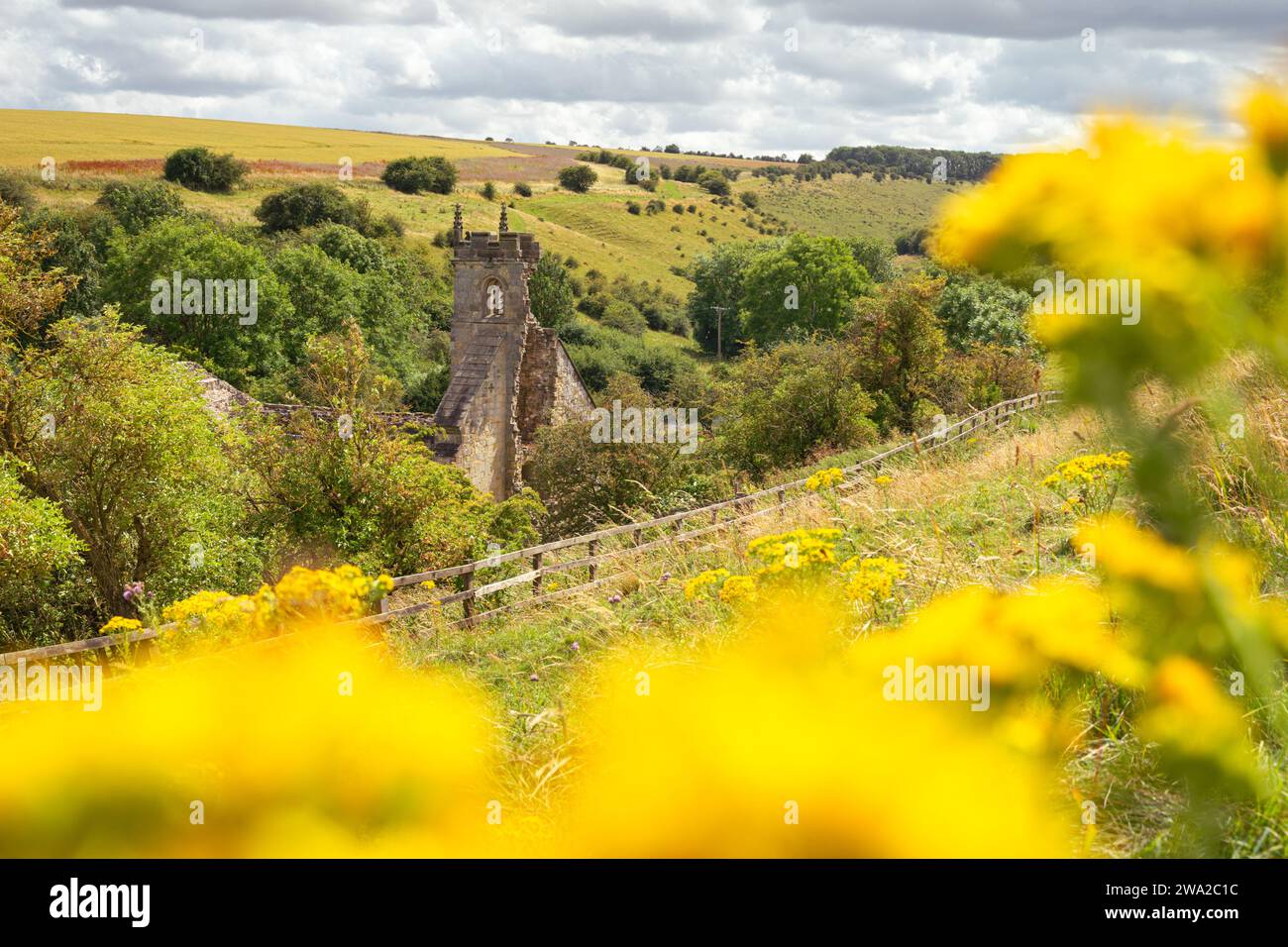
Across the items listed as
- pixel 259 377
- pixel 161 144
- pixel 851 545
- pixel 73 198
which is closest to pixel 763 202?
pixel 161 144

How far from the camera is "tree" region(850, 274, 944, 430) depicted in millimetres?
23125

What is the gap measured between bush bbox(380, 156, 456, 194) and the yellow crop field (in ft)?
16.8

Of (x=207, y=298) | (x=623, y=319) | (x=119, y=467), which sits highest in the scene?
(x=623, y=319)

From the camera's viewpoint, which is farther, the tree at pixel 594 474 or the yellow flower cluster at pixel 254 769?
the tree at pixel 594 474

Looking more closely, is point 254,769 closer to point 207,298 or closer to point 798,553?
point 798,553

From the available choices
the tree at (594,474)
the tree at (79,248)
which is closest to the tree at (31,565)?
the tree at (594,474)

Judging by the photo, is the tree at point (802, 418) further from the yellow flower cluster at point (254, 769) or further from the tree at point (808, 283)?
the tree at point (808, 283)

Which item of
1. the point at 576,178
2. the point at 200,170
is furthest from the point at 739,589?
the point at 576,178

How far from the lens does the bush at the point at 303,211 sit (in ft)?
195

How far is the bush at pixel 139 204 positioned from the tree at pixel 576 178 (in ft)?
145

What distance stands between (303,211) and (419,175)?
19.0 m

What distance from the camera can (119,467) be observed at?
1426 cm

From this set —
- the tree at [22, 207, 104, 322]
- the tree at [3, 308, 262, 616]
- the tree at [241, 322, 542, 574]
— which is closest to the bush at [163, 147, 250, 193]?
the tree at [22, 207, 104, 322]

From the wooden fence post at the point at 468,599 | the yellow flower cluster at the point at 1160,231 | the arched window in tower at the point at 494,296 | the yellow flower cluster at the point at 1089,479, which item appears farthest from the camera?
the arched window in tower at the point at 494,296
